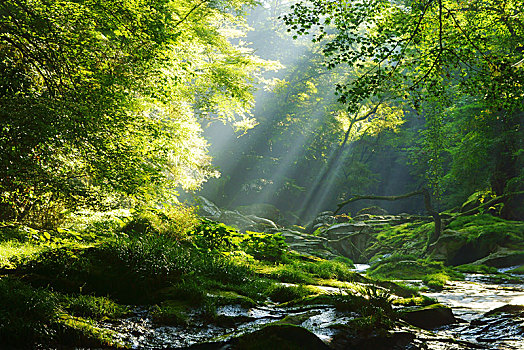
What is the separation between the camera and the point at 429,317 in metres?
6.31

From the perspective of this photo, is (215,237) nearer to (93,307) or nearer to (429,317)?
(93,307)

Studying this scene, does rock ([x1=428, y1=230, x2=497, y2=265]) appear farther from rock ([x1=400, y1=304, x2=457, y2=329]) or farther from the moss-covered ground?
rock ([x1=400, y1=304, x2=457, y2=329])

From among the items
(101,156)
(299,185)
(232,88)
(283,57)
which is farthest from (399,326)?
(283,57)

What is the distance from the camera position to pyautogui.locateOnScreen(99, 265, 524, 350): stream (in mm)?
4555

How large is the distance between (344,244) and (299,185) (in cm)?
1789

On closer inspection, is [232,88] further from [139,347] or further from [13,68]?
[139,347]

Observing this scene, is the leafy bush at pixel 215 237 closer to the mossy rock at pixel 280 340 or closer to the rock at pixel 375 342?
the mossy rock at pixel 280 340

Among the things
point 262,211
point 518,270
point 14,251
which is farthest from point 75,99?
point 262,211

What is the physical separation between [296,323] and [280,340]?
0.74 metres

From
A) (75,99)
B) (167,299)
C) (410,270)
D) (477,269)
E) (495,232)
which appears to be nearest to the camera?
(167,299)

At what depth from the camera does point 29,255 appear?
5.80 metres

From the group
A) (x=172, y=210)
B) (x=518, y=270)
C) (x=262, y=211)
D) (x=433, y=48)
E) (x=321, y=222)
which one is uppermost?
(x=433, y=48)

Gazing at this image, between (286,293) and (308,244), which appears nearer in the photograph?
(286,293)

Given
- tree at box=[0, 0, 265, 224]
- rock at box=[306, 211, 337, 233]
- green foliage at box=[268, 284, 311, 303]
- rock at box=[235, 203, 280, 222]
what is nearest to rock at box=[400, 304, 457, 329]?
green foliage at box=[268, 284, 311, 303]
